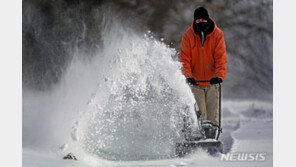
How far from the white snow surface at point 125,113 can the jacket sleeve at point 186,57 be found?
0.08 metres

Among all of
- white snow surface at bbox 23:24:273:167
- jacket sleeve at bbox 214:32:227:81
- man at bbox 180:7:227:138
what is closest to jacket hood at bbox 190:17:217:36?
man at bbox 180:7:227:138

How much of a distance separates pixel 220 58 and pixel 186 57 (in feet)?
1.24

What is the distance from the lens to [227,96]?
14.5 feet

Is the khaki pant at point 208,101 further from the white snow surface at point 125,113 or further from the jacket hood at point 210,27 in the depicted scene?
the jacket hood at point 210,27

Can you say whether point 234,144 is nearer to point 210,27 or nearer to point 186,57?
point 186,57

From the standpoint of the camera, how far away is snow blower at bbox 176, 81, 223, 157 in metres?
4.12

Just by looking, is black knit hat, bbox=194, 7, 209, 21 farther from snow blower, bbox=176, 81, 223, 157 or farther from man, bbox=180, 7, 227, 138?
snow blower, bbox=176, 81, 223, 157

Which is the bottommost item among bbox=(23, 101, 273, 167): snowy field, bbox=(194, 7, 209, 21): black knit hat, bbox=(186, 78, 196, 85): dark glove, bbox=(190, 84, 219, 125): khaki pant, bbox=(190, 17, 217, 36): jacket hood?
bbox=(23, 101, 273, 167): snowy field

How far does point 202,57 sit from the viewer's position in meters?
4.21

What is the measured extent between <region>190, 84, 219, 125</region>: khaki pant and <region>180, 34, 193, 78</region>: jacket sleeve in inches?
6.9

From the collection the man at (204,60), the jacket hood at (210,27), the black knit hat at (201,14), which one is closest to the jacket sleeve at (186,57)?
the man at (204,60)

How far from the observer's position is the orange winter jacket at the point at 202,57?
4.22 metres

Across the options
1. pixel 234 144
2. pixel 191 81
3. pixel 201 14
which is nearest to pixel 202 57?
pixel 191 81

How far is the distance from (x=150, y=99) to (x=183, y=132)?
0.55 meters
